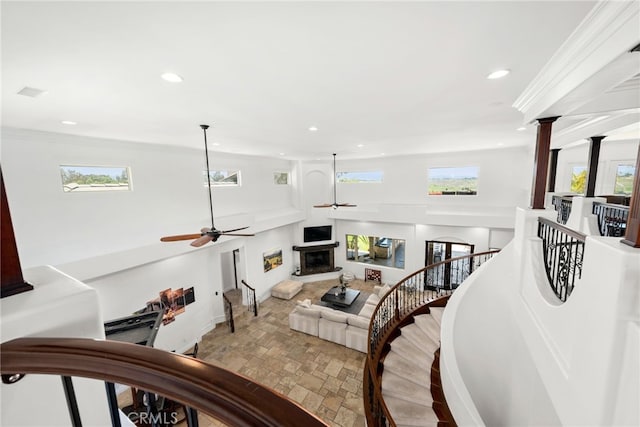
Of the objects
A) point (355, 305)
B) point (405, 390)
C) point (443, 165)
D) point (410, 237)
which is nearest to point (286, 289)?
point (355, 305)

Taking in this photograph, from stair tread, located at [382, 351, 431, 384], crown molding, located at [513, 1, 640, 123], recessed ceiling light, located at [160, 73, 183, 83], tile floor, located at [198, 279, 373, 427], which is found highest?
recessed ceiling light, located at [160, 73, 183, 83]

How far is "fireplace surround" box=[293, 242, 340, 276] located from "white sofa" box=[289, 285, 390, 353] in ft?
11.8

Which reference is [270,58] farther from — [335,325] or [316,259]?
[316,259]

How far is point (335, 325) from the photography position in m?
6.69

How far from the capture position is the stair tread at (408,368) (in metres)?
4.44

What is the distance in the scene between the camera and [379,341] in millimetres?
5387

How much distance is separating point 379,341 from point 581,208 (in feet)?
14.6

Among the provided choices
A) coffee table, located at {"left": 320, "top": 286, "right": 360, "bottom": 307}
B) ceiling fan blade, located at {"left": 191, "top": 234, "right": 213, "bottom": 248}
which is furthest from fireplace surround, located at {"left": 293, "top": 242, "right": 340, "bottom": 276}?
ceiling fan blade, located at {"left": 191, "top": 234, "right": 213, "bottom": 248}

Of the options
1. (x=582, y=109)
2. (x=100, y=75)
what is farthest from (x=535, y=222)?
(x=100, y=75)

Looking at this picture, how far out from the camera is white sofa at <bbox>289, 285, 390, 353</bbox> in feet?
21.0

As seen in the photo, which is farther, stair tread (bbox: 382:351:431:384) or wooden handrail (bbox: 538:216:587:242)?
stair tread (bbox: 382:351:431:384)

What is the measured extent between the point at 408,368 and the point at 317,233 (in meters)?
7.15

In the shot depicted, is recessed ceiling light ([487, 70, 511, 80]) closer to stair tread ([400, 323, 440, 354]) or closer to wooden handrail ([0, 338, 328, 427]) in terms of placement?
wooden handrail ([0, 338, 328, 427])

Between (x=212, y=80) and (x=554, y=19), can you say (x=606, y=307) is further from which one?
(x=212, y=80)
